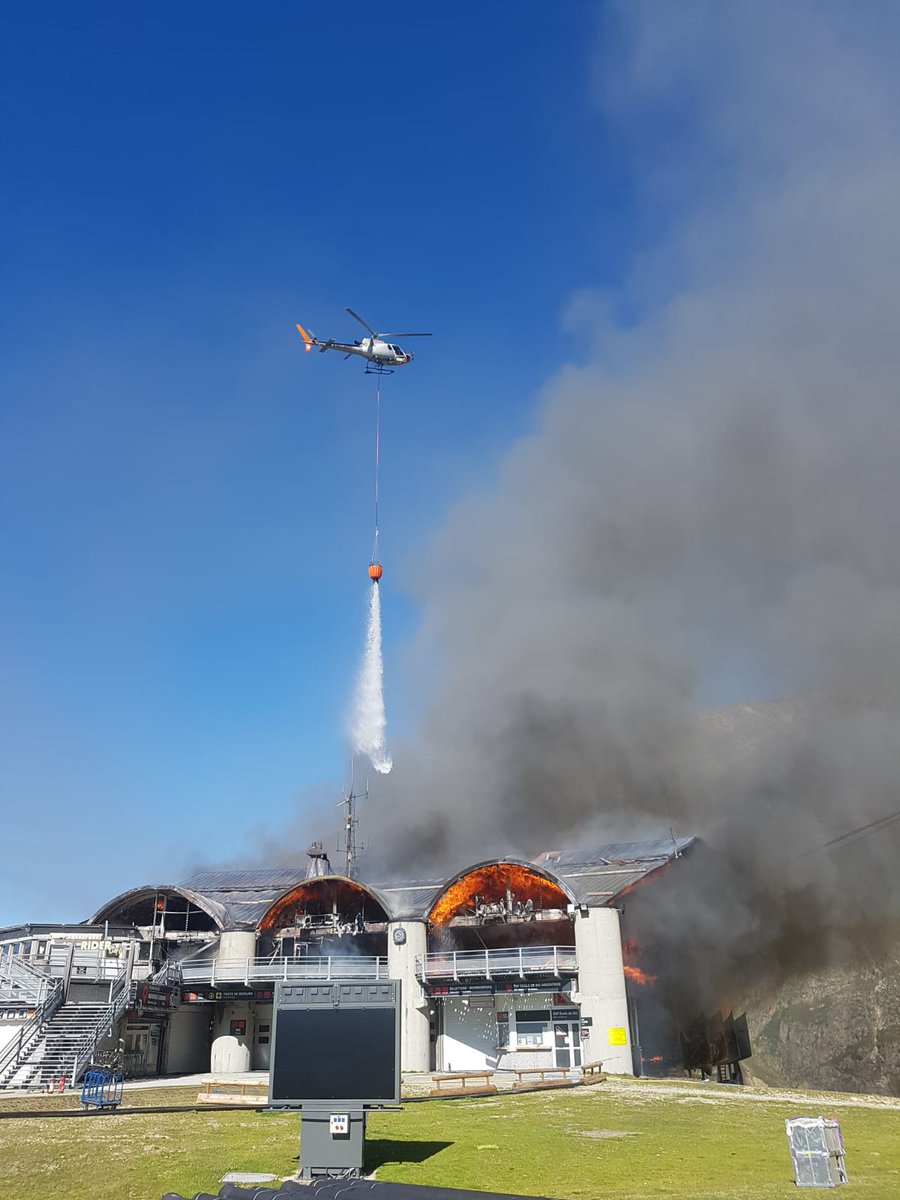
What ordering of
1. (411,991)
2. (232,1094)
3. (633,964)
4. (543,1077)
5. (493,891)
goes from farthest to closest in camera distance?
(493,891), (633,964), (411,991), (543,1077), (232,1094)

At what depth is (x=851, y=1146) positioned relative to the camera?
69.6ft

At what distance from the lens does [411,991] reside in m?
51.3

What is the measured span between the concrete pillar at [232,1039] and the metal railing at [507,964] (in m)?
11.5

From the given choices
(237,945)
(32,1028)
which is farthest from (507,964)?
(32,1028)

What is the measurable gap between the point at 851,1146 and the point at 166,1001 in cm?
3994

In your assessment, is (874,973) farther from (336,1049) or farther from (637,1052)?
(336,1049)

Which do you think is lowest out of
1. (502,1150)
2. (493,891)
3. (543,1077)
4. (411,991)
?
(502,1150)

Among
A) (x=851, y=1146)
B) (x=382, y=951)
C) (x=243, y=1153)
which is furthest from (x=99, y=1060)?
(x=851, y=1146)

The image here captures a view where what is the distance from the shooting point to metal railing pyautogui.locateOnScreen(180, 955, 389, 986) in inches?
2045

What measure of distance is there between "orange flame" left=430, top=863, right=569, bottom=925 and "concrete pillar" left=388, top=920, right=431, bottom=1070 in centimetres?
203

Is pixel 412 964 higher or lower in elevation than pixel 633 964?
higher

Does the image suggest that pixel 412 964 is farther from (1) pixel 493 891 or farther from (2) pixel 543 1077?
(2) pixel 543 1077

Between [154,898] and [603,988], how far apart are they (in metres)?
32.1

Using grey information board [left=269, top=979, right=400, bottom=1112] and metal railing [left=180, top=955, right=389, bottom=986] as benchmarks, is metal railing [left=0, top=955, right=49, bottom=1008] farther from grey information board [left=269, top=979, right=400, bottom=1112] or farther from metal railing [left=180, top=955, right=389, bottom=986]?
grey information board [left=269, top=979, right=400, bottom=1112]
